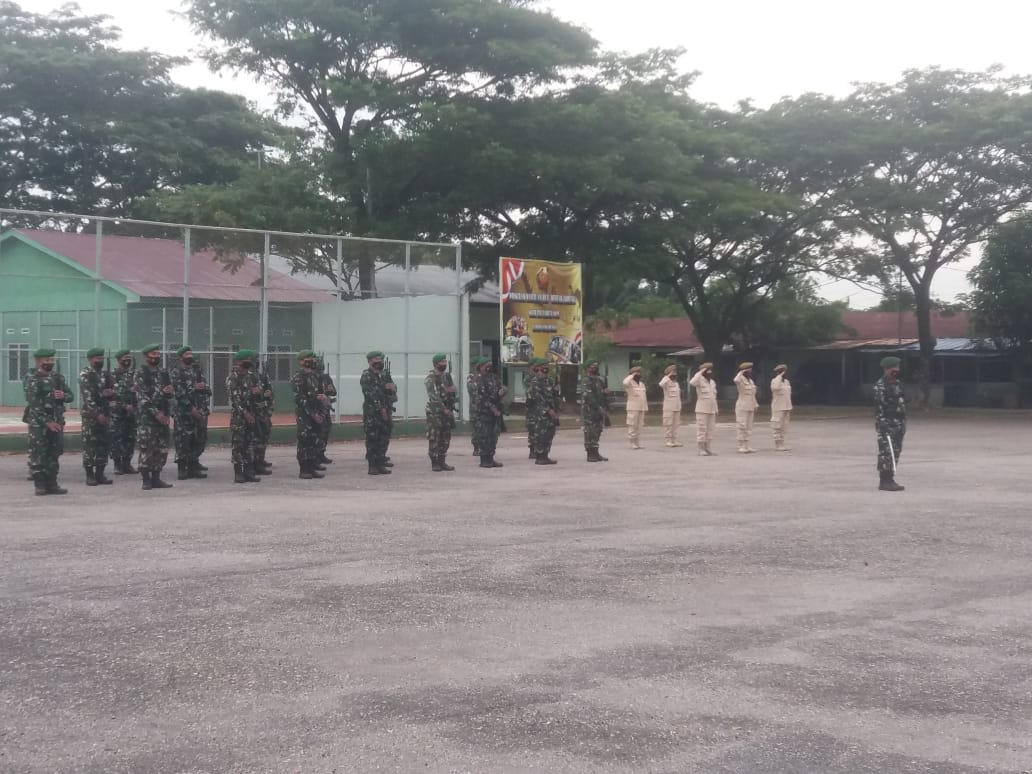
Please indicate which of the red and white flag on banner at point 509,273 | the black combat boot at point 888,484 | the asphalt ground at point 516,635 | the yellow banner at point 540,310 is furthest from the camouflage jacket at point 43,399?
the red and white flag on banner at point 509,273

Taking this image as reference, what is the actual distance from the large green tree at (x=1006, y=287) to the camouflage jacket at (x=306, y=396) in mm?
26512

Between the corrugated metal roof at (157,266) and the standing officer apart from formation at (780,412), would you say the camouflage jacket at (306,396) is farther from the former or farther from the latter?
the standing officer apart from formation at (780,412)

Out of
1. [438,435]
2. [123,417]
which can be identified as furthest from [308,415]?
[123,417]

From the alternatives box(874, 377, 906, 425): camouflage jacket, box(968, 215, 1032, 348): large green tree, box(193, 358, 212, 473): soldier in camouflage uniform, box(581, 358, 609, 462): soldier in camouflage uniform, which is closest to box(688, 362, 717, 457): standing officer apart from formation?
box(581, 358, 609, 462): soldier in camouflage uniform

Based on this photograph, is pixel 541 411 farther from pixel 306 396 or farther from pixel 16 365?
pixel 16 365

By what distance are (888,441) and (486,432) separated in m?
A: 5.86

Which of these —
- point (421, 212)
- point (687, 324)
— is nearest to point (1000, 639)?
point (421, 212)

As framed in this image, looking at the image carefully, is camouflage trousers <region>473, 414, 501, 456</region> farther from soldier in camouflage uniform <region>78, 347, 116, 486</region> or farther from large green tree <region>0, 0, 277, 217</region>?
large green tree <region>0, 0, 277, 217</region>

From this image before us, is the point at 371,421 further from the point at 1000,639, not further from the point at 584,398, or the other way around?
the point at 1000,639

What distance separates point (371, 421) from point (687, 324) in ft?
119

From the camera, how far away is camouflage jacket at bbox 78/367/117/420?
14.0 metres

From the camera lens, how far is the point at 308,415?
1497cm

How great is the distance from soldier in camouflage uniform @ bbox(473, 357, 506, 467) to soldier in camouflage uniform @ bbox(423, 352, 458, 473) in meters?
0.58

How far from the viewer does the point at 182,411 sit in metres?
14.7
